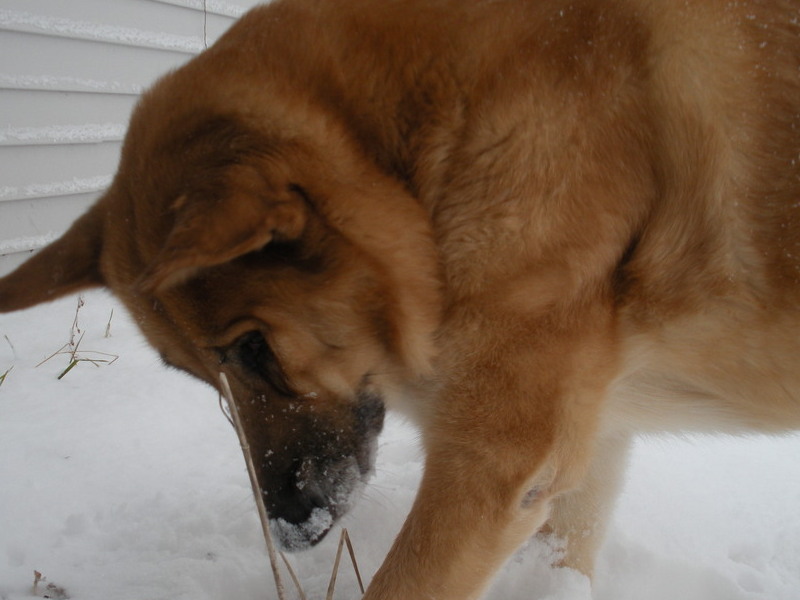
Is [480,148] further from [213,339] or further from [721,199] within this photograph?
[213,339]

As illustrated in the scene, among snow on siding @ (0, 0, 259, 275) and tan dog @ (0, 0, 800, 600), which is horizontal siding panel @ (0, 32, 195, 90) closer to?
snow on siding @ (0, 0, 259, 275)

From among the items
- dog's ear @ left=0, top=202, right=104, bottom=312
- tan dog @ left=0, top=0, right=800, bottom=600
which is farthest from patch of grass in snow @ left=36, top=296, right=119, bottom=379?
tan dog @ left=0, top=0, right=800, bottom=600

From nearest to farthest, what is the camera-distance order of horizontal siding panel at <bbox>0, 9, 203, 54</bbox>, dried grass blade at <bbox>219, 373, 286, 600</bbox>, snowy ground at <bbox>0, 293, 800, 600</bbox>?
dried grass blade at <bbox>219, 373, 286, 600</bbox> < snowy ground at <bbox>0, 293, 800, 600</bbox> < horizontal siding panel at <bbox>0, 9, 203, 54</bbox>

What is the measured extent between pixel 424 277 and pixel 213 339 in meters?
0.57

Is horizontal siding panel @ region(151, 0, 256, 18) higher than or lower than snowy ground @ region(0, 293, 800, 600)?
higher

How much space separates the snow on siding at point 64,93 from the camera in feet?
15.0

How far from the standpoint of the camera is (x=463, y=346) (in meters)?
1.76

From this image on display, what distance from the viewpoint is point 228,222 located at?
1.41m

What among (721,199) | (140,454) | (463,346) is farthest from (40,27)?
(721,199)

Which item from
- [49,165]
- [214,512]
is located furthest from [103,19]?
[214,512]

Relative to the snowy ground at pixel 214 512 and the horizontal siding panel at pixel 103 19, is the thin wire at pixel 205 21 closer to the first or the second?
the horizontal siding panel at pixel 103 19

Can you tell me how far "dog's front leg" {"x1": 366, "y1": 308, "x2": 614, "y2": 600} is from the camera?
1.69 m

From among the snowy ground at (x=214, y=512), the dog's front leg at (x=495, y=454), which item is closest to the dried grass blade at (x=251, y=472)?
the dog's front leg at (x=495, y=454)

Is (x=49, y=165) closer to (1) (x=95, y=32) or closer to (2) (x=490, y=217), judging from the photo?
(1) (x=95, y=32)
